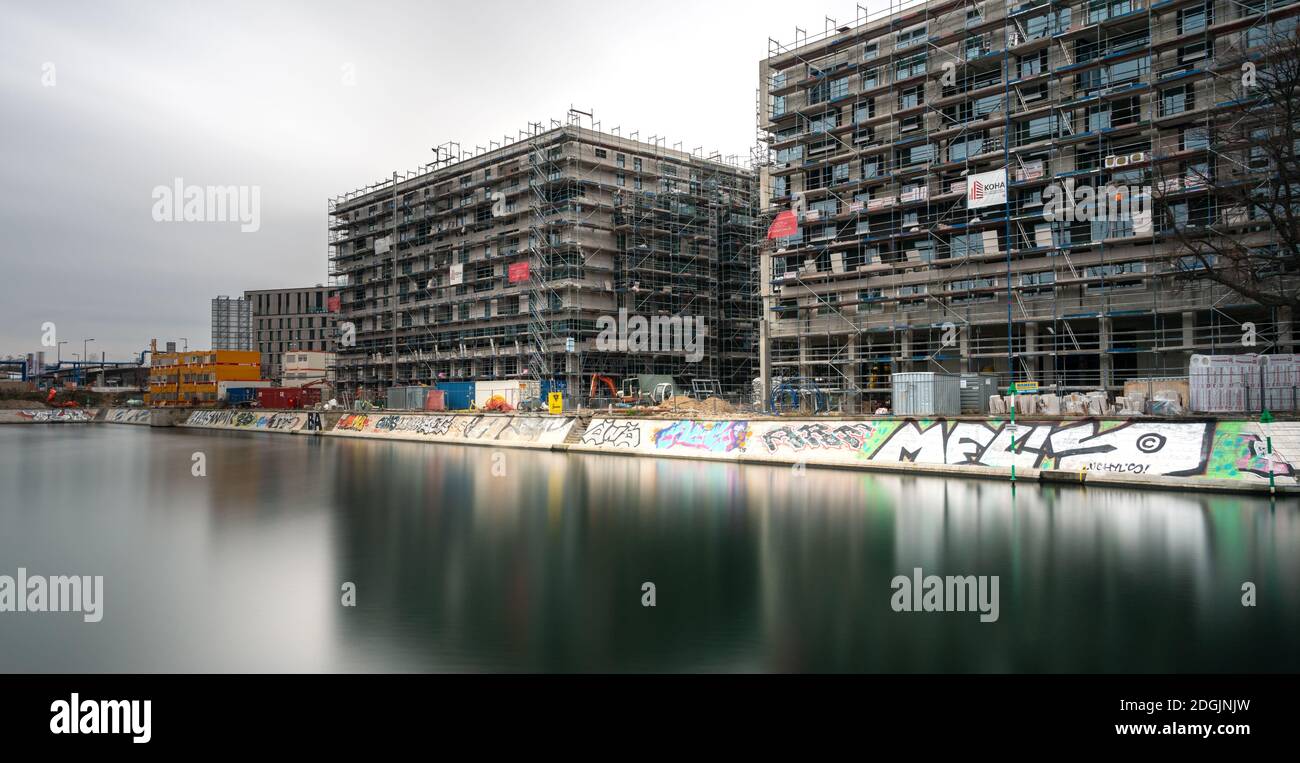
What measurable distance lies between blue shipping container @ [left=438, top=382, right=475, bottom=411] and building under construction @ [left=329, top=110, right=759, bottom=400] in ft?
14.2

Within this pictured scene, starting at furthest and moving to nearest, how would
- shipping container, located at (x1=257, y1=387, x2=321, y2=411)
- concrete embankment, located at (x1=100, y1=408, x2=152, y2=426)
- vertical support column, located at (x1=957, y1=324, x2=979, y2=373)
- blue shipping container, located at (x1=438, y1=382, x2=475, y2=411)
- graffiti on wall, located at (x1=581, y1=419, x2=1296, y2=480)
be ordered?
concrete embankment, located at (x1=100, y1=408, x2=152, y2=426) → shipping container, located at (x1=257, y1=387, x2=321, y2=411) → blue shipping container, located at (x1=438, y1=382, x2=475, y2=411) → vertical support column, located at (x1=957, y1=324, x2=979, y2=373) → graffiti on wall, located at (x1=581, y1=419, x2=1296, y2=480)

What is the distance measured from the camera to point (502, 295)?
67.3 m

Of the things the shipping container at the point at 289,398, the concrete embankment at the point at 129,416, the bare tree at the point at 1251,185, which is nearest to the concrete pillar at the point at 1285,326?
the bare tree at the point at 1251,185

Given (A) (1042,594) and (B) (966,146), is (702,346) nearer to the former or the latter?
(B) (966,146)

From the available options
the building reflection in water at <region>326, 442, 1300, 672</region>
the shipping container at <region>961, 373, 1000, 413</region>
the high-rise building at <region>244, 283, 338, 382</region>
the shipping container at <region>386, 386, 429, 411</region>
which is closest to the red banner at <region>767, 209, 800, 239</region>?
the shipping container at <region>961, 373, 1000, 413</region>

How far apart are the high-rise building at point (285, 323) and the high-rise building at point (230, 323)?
64.0 m

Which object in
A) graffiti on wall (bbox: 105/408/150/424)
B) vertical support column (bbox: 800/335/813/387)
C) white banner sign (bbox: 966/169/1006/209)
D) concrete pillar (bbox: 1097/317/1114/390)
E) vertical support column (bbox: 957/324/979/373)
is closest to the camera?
concrete pillar (bbox: 1097/317/1114/390)

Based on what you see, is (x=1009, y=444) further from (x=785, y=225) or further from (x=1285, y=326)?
(x=785, y=225)

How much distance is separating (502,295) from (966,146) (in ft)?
132

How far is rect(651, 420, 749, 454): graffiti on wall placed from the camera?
34.7 meters

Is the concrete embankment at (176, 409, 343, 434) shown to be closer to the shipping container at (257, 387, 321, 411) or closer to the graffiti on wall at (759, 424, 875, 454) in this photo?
the shipping container at (257, 387, 321, 411)

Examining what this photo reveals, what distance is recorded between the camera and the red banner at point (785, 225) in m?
47.6

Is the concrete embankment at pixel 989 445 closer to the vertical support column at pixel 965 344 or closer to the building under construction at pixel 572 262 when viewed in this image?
the vertical support column at pixel 965 344

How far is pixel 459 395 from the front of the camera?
202ft
